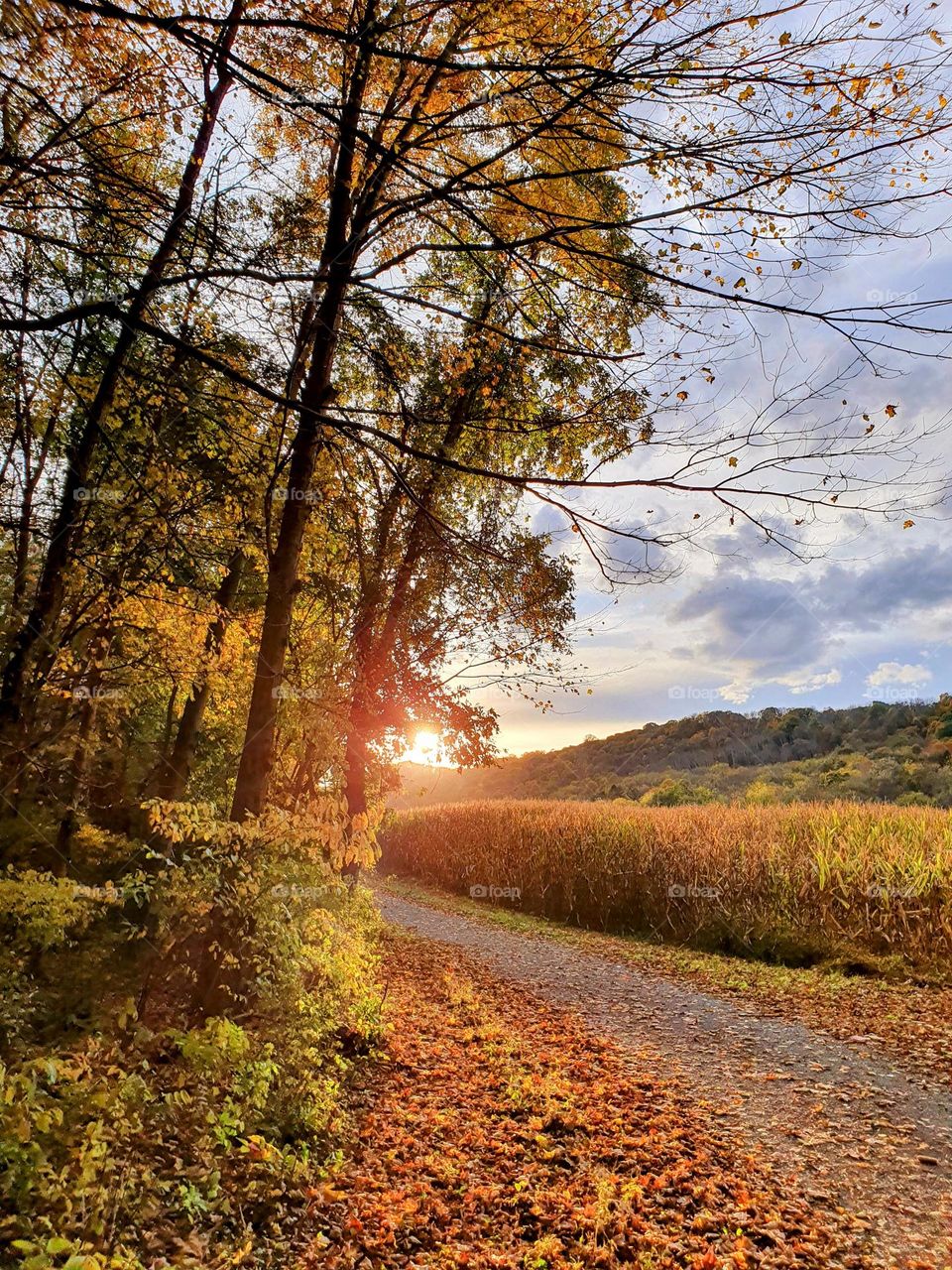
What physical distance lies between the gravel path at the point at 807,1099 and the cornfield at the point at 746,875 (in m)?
2.62

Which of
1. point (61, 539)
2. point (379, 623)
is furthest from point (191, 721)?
point (61, 539)

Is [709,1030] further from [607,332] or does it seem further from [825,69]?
[825,69]

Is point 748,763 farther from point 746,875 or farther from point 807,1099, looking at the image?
point 807,1099

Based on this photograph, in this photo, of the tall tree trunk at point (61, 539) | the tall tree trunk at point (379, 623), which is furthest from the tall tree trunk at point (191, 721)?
the tall tree trunk at point (61, 539)

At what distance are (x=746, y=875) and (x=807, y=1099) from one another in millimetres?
6217

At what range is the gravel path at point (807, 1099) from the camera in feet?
12.5

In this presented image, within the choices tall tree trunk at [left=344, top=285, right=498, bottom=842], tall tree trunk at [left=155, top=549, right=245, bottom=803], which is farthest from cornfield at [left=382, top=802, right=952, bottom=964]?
tall tree trunk at [left=155, top=549, right=245, bottom=803]

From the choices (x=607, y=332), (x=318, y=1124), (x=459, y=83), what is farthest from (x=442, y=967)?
(x=459, y=83)

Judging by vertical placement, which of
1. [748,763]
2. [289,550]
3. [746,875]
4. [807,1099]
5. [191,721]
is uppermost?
[289,550]

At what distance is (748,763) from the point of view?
132 feet

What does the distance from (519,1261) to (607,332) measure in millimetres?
5886

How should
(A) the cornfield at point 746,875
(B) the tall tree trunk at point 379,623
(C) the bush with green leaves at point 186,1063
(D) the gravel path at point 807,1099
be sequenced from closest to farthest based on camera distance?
(C) the bush with green leaves at point 186,1063, (D) the gravel path at point 807,1099, (B) the tall tree trunk at point 379,623, (A) the cornfield at point 746,875

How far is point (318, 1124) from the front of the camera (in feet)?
15.0

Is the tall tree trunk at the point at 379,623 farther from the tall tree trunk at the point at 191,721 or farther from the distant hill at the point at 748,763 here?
the tall tree trunk at the point at 191,721
